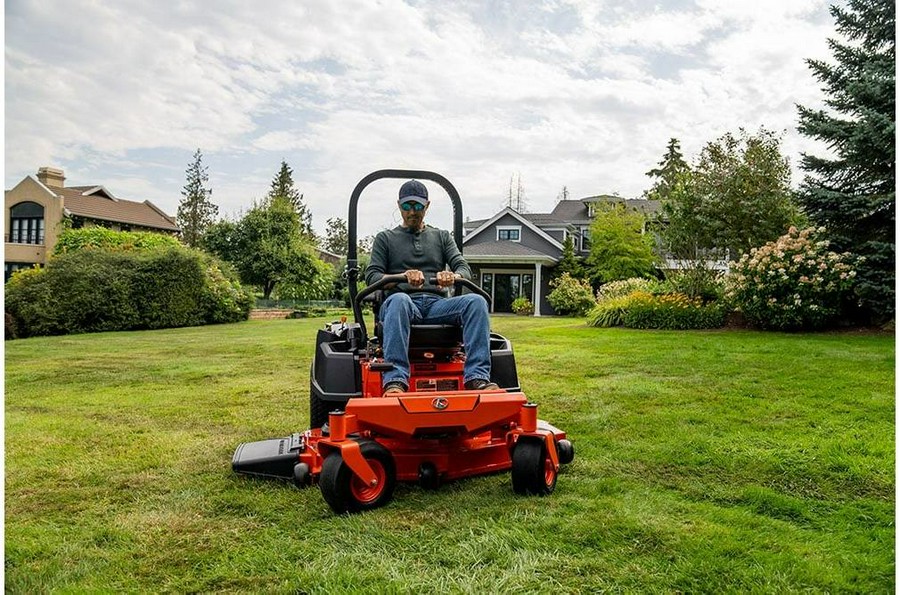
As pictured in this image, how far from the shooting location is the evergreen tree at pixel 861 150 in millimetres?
11328

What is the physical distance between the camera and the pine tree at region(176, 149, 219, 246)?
44.3m

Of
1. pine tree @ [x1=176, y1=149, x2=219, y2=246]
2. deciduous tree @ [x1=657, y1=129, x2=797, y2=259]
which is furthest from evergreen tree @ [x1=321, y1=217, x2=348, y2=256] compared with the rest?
deciduous tree @ [x1=657, y1=129, x2=797, y2=259]

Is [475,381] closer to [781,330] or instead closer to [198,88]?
[198,88]

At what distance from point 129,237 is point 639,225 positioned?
17.1 metres

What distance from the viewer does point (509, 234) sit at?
93.4 ft

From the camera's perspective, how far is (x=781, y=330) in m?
11.8

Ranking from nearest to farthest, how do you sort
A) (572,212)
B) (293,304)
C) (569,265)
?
(293,304) → (569,265) → (572,212)

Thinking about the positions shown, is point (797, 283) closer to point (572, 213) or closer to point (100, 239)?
point (100, 239)

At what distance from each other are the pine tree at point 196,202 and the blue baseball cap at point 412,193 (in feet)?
141

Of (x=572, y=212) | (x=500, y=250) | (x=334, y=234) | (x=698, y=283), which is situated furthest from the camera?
(x=334, y=234)

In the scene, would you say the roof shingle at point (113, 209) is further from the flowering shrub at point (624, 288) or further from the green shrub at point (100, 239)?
the flowering shrub at point (624, 288)

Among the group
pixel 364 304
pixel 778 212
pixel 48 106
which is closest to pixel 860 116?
pixel 778 212

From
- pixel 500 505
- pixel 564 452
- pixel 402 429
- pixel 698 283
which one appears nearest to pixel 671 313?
pixel 698 283

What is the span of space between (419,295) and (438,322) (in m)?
0.22
